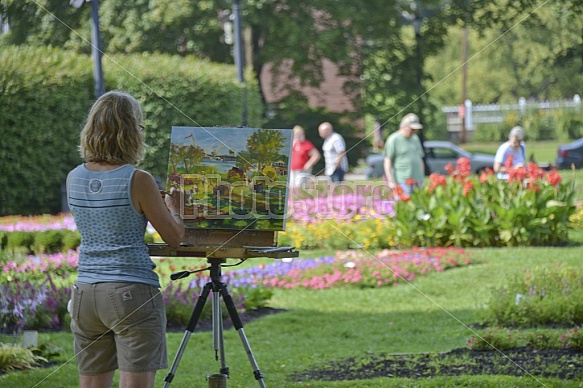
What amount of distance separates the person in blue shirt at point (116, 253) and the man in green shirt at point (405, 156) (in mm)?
9574

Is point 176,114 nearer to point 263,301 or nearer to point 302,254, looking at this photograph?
point 302,254

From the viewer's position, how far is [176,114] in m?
22.1

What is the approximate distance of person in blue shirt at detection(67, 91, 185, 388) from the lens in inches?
160

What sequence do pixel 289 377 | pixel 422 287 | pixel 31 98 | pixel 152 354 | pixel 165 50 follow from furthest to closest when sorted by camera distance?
pixel 165 50 → pixel 31 98 → pixel 422 287 → pixel 289 377 → pixel 152 354

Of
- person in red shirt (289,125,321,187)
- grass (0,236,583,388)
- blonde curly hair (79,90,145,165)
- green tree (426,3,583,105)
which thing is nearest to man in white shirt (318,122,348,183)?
person in red shirt (289,125,321,187)

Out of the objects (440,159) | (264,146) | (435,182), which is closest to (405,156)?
(435,182)

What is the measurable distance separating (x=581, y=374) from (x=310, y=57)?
76.1 feet

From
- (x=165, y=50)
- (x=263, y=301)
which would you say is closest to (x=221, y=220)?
(x=263, y=301)

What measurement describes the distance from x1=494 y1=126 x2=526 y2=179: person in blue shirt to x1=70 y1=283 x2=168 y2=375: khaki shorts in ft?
33.0

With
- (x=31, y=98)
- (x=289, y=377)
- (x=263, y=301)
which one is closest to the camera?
(x=289, y=377)

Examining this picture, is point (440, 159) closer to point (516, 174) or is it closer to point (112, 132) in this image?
point (516, 174)

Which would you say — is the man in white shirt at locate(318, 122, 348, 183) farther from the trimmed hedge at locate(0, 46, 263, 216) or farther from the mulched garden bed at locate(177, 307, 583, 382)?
the mulched garden bed at locate(177, 307, 583, 382)

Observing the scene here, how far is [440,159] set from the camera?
2947cm

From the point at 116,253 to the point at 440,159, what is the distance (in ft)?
85.2
